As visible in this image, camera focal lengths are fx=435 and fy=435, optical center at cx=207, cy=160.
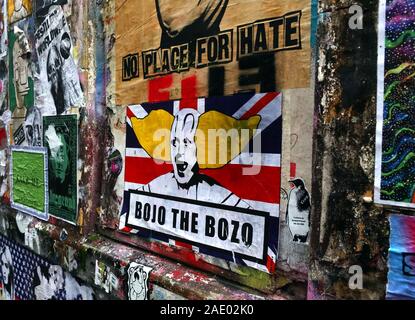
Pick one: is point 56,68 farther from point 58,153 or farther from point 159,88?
point 159,88

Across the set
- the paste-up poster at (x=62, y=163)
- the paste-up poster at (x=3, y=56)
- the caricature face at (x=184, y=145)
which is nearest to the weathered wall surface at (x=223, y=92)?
the caricature face at (x=184, y=145)

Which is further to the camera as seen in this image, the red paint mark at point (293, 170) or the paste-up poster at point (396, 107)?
the red paint mark at point (293, 170)

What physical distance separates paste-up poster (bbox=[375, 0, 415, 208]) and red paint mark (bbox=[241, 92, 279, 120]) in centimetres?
62

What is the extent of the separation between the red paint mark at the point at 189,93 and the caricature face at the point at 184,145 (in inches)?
1.4

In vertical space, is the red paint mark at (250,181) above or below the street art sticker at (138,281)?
above

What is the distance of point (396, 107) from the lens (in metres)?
1.53

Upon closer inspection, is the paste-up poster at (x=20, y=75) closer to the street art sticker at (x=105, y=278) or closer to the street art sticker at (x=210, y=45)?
the street art sticker at (x=210, y=45)

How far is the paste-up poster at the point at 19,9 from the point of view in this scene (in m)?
4.16

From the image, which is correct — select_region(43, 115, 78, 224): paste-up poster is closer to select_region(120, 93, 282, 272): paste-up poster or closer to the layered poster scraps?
select_region(120, 93, 282, 272): paste-up poster

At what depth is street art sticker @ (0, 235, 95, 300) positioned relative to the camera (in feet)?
11.4

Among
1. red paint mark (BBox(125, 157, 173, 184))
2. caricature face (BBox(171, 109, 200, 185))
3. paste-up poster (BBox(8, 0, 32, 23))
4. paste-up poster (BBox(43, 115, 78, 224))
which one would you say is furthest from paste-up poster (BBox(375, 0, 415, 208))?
paste-up poster (BBox(8, 0, 32, 23))

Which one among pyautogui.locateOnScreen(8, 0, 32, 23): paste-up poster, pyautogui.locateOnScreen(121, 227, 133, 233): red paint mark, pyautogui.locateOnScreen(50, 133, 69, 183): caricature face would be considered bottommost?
pyautogui.locateOnScreen(121, 227, 133, 233): red paint mark

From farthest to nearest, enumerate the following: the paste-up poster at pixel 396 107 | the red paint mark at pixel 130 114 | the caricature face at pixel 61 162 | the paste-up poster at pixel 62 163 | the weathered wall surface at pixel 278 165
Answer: the caricature face at pixel 61 162 < the paste-up poster at pixel 62 163 < the red paint mark at pixel 130 114 < the weathered wall surface at pixel 278 165 < the paste-up poster at pixel 396 107
